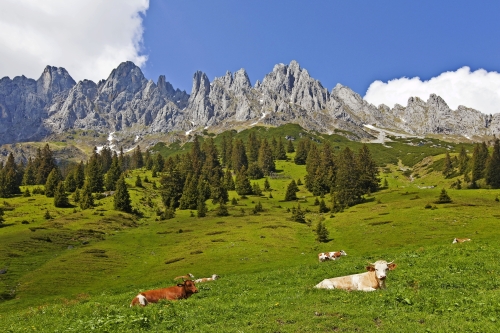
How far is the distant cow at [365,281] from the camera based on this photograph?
19297 mm

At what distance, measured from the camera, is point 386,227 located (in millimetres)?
64188

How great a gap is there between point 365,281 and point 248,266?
26.7 metres

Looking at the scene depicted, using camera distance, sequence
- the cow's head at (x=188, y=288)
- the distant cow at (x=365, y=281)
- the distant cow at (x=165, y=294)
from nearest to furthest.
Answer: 1. the distant cow at (x=365, y=281)
2. the distant cow at (x=165, y=294)
3. the cow's head at (x=188, y=288)

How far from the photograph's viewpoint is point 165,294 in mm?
21875

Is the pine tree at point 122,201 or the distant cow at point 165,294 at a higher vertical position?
→ the distant cow at point 165,294

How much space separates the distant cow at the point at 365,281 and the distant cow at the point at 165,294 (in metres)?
8.72

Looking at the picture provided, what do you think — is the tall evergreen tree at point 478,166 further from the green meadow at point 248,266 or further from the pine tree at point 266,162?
the pine tree at point 266,162

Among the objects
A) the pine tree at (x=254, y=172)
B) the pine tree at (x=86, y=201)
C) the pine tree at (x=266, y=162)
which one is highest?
the pine tree at (x=266, y=162)

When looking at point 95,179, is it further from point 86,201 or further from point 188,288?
point 188,288

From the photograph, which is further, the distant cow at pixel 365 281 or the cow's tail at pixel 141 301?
the cow's tail at pixel 141 301

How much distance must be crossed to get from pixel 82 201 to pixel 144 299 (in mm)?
109793

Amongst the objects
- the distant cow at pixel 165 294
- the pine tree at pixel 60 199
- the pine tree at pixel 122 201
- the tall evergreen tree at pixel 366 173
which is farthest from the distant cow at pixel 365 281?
the pine tree at pixel 60 199

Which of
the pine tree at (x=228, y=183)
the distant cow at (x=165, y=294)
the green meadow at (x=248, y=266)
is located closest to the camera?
the green meadow at (x=248, y=266)

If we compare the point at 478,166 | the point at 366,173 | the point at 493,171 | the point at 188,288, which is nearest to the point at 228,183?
the point at 366,173
